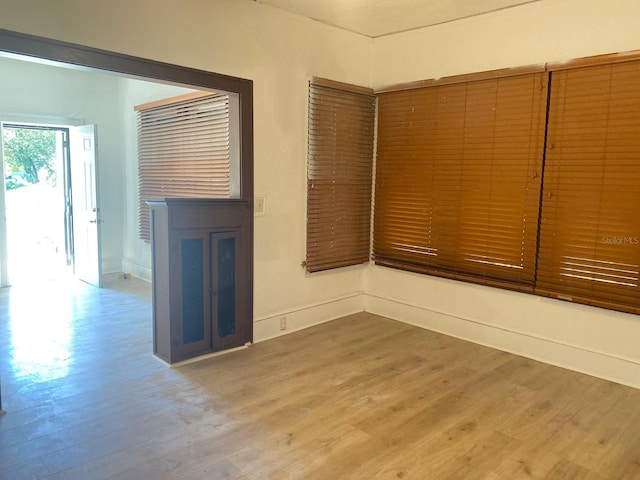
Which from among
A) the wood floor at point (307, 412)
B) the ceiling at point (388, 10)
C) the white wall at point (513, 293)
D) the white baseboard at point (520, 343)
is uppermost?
the ceiling at point (388, 10)

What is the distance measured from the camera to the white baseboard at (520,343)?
324 cm

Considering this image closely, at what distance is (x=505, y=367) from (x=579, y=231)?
110 cm

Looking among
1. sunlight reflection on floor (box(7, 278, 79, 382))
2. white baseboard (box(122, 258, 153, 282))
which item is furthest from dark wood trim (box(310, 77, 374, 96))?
white baseboard (box(122, 258, 153, 282))

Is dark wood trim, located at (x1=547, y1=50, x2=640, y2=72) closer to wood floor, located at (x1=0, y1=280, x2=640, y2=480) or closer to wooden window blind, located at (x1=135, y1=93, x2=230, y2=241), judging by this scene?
wood floor, located at (x1=0, y1=280, x2=640, y2=480)

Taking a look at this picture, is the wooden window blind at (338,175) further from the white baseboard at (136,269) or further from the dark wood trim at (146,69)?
the white baseboard at (136,269)

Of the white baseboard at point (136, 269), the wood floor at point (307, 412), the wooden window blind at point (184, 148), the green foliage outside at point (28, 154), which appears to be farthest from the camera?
the green foliage outside at point (28, 154)

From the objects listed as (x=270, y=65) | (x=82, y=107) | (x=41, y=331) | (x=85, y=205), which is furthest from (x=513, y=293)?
(x=82, y=107)

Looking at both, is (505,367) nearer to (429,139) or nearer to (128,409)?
(429,139)

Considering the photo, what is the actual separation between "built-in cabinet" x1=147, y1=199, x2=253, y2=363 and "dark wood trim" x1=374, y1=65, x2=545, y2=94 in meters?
1.79

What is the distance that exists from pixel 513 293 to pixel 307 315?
1.75m

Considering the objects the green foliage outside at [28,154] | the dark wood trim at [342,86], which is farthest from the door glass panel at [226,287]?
the green foliage outside at [28,154]

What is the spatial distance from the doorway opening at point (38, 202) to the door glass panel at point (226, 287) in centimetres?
363

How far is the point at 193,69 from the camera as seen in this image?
3.26 meters

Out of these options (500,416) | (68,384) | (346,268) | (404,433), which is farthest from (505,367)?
(68,384)
